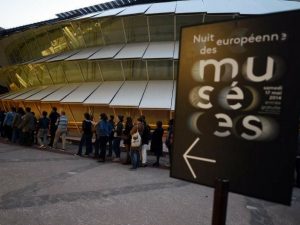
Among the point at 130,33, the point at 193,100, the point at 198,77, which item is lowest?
the point at 193,100

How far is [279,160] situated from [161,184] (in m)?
6.90

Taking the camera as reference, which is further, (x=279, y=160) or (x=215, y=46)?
(x=215, y=46)

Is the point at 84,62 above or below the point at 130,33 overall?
below

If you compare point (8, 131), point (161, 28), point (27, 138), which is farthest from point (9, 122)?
point (161, 28)

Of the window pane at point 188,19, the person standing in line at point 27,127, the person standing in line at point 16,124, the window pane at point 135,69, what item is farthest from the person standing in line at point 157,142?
the window pane at point 188,19

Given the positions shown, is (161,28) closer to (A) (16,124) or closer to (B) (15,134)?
(A) (16,124)

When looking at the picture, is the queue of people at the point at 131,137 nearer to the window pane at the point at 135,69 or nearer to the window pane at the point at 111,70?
the window pane at the point at 135,69

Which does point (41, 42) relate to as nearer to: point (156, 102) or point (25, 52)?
point (25, 52)

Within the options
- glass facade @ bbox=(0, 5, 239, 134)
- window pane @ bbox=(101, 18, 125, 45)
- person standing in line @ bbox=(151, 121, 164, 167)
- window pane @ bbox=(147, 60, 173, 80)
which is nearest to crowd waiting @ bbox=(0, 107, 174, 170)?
person standing in line @ bbox=(151, 121, 164, 167)

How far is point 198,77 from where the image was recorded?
2.61 metres

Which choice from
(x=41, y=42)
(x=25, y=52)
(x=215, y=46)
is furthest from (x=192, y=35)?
(x=25, y=52)

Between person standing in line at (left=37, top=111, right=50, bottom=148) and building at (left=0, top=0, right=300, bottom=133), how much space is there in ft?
12.9

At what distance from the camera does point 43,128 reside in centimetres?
1556

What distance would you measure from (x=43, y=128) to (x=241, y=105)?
14451mm
